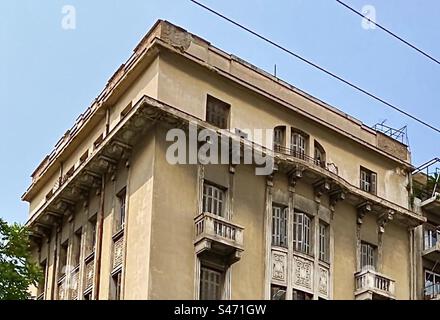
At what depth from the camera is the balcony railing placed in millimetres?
31875

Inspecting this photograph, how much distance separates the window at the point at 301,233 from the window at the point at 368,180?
361 centimetres

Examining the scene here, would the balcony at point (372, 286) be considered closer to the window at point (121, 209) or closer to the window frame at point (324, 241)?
the window frame at point (324, 241)

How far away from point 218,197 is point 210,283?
2.76 m

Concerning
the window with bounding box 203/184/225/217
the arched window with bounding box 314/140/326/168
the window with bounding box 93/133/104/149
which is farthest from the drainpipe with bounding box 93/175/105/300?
the arched window with bounding box 314/140/326/168

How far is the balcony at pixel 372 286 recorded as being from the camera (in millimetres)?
31906

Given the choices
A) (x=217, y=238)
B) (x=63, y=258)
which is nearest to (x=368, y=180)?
(x=217, y=238)

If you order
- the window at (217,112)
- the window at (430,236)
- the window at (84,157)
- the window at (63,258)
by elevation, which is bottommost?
the window at (63,258)

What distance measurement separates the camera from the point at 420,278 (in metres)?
35.2

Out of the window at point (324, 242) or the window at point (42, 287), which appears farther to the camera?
the window at point (42, 287)

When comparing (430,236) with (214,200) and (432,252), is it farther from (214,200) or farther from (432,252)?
(214,200)

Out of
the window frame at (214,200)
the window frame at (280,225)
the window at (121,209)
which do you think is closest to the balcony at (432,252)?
the window frame at (280,225)

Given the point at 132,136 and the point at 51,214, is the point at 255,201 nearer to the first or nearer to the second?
the point at 132,136

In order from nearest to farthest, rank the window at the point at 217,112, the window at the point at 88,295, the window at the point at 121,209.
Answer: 1. the window at the point at 121,209
2. the window at the point at 217,112
3. the window at the point at 88,295
